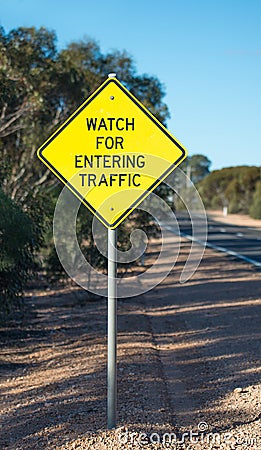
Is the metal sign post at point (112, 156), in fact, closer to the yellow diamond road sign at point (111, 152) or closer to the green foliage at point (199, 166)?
the yellow diamond road sign at point (111, 152)

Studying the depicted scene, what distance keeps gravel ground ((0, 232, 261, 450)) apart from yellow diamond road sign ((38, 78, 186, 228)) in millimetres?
1790

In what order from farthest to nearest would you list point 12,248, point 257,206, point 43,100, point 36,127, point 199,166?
point 199,166 → point 257,206 → point 36,127 → point 43,100 → point 12,248

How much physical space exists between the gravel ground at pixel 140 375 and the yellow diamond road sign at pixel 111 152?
1790 millimetres

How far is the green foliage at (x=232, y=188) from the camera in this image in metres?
71.1

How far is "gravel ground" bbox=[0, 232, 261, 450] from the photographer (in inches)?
215

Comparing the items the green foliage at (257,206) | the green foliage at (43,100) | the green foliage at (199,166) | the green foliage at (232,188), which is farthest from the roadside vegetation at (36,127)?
the green foliage at (199,166)

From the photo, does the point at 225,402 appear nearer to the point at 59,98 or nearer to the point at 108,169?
the point at 108,169

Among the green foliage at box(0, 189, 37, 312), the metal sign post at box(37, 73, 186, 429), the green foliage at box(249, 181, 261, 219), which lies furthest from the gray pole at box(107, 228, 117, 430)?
the green foliage at box(249, 181, 261, 219)

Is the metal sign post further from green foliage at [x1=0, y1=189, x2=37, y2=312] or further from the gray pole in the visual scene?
green foliage at [x1=0, y1=189, x2=37, y2=312]

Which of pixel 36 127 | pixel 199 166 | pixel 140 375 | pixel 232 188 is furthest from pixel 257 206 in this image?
pixel 140 375

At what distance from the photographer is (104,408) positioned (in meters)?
6.17

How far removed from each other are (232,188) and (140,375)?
229 feet

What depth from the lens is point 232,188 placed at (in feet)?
250

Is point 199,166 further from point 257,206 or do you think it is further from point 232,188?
point 257,206
